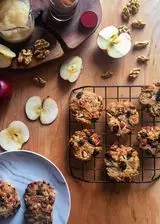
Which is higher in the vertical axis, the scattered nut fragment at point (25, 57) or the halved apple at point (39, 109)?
Answer: the scattered nut fragment at point (25, 57)

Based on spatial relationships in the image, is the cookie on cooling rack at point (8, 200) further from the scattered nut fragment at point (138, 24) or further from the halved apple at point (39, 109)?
the scattered nut fragment at point (138, 24)

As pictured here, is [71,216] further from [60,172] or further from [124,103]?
[124,103]

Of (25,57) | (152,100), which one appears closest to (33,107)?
(25,57)

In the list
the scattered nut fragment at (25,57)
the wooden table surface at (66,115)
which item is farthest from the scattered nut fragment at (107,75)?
the scattered nut fragment at (25,57)

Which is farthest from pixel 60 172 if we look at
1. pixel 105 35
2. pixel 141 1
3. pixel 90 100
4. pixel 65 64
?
pixel 141 1

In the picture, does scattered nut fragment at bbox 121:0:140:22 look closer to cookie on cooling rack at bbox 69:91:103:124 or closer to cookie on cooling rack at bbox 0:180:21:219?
cookie on cooling rack at bbox 69:91:103:124

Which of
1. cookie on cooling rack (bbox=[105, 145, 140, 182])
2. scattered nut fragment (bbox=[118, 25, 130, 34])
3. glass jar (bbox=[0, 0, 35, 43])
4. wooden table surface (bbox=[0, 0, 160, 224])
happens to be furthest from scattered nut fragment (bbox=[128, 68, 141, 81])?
glass jar (bbox=[0, 0, 35, 43])
